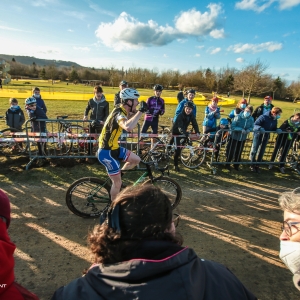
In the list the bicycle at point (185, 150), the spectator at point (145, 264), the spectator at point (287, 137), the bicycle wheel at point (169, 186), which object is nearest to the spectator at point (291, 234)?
the spectator at point (145, 264)

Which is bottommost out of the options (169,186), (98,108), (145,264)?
(169,186)

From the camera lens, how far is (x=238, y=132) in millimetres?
6934

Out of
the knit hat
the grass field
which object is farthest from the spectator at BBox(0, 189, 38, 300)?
the grass field

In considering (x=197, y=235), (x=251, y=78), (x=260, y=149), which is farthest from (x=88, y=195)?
(x=251, y=78)

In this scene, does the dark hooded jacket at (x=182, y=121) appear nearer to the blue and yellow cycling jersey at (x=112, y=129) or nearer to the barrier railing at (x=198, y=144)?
the barrier railing at (x=198, y=144)

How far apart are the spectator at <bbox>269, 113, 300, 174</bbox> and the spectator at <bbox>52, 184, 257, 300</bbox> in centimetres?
705

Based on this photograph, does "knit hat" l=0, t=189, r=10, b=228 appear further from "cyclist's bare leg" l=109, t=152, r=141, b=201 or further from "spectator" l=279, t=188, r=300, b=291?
"cyclist's bare leg" l=109, t=152, r=141, b=201

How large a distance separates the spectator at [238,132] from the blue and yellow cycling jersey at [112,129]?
4129 millimetres

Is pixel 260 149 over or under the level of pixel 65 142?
over

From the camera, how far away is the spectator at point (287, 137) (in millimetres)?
6973

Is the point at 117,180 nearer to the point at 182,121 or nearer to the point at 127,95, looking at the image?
the point at 127,95

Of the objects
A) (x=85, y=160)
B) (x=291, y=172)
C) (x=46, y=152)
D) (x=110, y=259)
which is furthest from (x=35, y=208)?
(x=291, y=172)

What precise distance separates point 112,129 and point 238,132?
4.52 metres

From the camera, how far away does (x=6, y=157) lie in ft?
22.9
